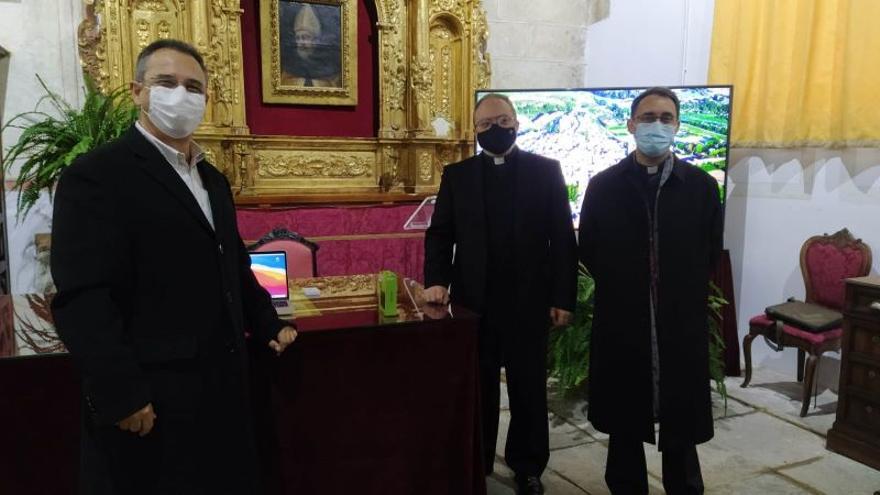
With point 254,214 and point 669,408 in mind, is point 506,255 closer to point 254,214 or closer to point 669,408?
point 669,408

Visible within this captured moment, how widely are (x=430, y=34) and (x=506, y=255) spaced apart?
11.7 ft

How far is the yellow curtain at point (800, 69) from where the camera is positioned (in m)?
3.67

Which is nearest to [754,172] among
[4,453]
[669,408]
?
[669,408]

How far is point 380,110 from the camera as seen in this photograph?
5.50 meters

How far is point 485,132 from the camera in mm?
2473

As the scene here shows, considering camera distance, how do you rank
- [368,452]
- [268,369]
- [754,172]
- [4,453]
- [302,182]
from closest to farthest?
[4,453] → [268,369] → [368,452] → [754,172] → [302,182]

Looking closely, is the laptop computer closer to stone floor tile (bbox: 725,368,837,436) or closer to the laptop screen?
the laptop screen

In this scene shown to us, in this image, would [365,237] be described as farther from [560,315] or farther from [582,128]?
[560,315]

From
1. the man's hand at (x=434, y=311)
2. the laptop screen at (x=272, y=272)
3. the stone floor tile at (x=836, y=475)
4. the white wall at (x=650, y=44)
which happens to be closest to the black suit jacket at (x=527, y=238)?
the man's hand at (x=434, y=311)

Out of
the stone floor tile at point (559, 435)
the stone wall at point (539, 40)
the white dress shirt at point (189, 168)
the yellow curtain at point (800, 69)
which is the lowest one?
the stone floor tile at point (559, 435)

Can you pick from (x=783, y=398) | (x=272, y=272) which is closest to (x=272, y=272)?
(x=272, y=272)

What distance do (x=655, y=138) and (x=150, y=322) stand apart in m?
1.71

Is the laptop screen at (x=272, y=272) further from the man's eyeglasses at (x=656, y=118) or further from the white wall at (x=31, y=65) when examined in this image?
the white wall at (x=31, y=65)

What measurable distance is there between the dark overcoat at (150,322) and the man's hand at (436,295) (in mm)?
825
